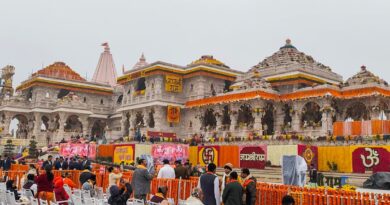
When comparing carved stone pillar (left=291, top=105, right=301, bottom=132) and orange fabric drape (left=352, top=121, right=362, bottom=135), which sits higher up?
carved stone pillar (left=291, top=105, right=301, bottom=132)

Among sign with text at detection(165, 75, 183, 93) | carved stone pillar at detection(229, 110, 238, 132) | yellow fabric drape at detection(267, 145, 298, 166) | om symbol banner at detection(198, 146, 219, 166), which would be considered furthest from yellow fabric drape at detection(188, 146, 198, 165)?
sign with text at detection(165, 75, 183, 93)

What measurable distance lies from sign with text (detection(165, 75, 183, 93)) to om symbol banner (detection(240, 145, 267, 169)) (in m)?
19.8

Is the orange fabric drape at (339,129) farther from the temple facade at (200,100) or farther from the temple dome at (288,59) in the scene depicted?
the temple dome at (288,59)

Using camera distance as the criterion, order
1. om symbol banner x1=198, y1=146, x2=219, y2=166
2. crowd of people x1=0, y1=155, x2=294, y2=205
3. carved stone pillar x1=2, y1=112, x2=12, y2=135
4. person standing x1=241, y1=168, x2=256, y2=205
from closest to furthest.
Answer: crowd of people x1=0, y1=155, x2=294, y2=205, person standing x1=241, y1=168, x2=256, y2=205, om symbol banner x1=198, y1=146, x2=219, y2=166, carved stone pillar x1=2, y1=112, x2=12, y2=135

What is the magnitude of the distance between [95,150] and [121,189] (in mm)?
24260

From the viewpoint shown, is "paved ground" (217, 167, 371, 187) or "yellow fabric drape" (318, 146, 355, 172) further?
"yellow fabric drape" (318, 146, 355, 172)

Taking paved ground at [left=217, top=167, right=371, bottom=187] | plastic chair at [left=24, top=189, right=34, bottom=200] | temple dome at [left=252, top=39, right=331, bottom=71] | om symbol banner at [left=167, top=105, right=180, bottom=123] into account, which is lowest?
paved ground at [left=217, top=167, right=371, bottom=187]

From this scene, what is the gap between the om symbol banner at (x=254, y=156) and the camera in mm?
25031

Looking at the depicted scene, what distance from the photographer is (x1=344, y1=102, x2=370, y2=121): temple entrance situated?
35.2m

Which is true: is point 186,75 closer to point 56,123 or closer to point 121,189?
point 56,123

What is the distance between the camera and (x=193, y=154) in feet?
96.8

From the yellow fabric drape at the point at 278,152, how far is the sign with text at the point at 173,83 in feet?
69.9

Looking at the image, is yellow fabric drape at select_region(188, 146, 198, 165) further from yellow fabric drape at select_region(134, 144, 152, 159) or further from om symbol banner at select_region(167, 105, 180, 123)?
om symbol banner at select_region(167, 105, 180, 123)

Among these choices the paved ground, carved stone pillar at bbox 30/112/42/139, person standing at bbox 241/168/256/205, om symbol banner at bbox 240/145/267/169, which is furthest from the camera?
carved stone pillar at bbox 30/112/42/139
